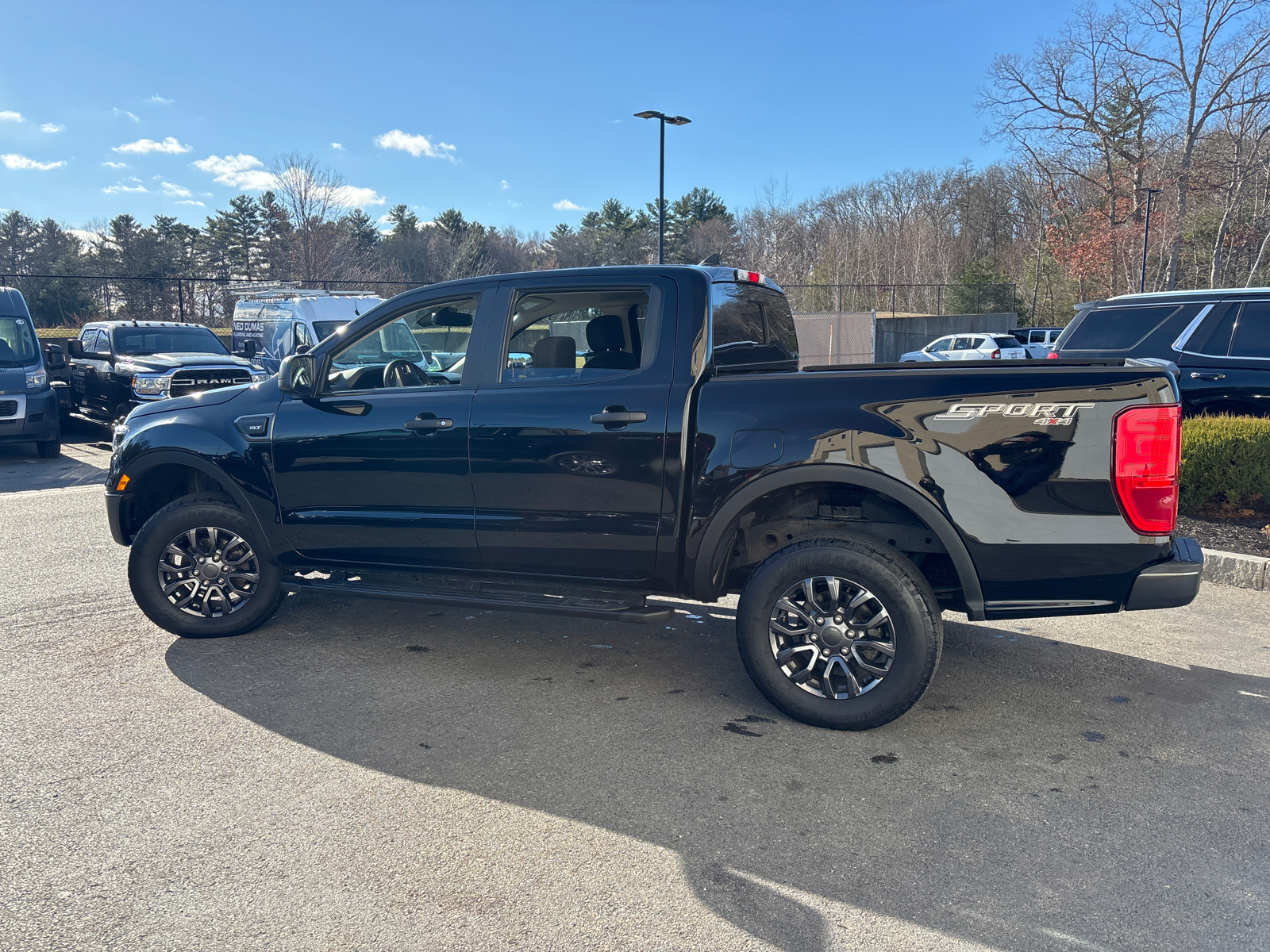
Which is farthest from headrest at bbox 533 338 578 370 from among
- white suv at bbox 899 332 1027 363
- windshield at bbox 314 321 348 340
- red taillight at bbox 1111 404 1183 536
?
white suv at bbox 899 332 1027 363

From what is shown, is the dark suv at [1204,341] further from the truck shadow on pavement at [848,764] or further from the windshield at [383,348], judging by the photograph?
the windshield at [383,348]

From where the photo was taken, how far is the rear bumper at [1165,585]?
3.57 meters

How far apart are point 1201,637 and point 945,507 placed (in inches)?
98.0

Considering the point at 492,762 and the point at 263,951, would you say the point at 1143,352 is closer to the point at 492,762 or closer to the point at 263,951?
the point at 492,762

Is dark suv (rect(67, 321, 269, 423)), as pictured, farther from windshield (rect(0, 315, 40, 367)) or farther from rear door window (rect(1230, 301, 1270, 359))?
rear door window (rect(1230, 301, 1270, 359))

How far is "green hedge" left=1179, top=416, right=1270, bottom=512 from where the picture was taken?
282 inches

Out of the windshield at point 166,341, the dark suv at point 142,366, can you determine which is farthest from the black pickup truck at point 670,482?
the windshield at point 166,341

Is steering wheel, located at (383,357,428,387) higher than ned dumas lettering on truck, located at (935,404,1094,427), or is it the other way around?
steering wheel, located at (383,357,428,387)

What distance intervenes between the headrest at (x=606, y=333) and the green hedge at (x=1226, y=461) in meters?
5.34

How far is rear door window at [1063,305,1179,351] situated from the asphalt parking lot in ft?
14.0

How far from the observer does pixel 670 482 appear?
159 inches

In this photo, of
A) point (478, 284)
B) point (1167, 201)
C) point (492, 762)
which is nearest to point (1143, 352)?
point (478, 284)

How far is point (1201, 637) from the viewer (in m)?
5.11

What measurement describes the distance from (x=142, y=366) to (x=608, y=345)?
11.7m
